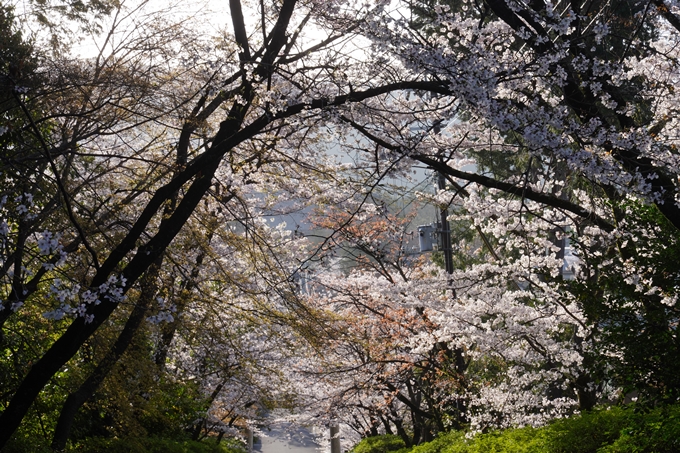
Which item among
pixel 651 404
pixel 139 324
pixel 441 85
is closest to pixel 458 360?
pixel 139 324

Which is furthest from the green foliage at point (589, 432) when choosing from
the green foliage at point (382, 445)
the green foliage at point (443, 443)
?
the green foliage at point (382, 445)

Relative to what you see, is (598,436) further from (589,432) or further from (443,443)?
(443,443)

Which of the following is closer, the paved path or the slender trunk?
the slender trunk

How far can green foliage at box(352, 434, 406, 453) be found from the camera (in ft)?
54.2

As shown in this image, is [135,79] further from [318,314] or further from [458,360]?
[458,360]

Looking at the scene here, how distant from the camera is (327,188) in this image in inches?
344

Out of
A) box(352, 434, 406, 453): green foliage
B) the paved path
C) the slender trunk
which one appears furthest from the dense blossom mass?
the paved path

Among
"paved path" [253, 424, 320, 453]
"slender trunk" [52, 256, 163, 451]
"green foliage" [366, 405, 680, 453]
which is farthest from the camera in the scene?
"paved path" [253, 424, 320, 453]

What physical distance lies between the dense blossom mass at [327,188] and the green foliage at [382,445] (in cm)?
409

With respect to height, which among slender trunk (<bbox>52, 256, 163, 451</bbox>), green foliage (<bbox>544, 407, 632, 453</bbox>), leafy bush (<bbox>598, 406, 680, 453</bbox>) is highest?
slender trunk (<bbox>52, 256, 163, 451</bbox>)

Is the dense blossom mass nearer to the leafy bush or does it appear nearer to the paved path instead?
the leafy bush

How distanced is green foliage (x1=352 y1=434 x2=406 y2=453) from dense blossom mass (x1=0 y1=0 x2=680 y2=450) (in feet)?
13.4

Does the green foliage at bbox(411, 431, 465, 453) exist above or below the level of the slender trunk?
below

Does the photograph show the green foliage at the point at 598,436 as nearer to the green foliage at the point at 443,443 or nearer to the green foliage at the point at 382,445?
the green foliage at the point at 443,443
